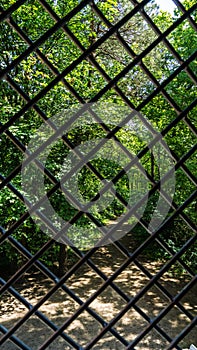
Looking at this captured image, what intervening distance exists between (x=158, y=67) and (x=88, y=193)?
316cm

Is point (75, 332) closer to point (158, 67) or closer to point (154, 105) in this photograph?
point (154, 105)

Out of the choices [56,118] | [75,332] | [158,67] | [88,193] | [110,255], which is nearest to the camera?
[75,332]

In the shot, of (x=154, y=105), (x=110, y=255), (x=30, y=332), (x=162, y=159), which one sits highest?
(x=154, y=105)

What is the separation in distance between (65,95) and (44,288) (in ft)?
13.0

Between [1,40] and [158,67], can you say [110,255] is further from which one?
[1,40]

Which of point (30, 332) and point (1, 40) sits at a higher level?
point (1, 40)

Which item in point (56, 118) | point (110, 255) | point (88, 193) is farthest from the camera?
point (110, 255)

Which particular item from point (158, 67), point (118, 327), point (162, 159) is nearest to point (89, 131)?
point (162, 159)

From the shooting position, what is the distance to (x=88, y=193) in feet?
23.3

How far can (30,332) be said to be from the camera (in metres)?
5.89

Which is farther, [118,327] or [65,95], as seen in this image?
[65,95]

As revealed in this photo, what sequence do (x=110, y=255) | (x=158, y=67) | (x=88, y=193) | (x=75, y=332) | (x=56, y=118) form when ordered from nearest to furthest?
(x=75, y=332) → (x=56, y=118) → (x=88, y=193) → (x=158, y=67) → (x=110, y=255)

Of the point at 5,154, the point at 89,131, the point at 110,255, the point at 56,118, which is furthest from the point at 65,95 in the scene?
the point at 110,255

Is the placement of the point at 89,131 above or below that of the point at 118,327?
above
